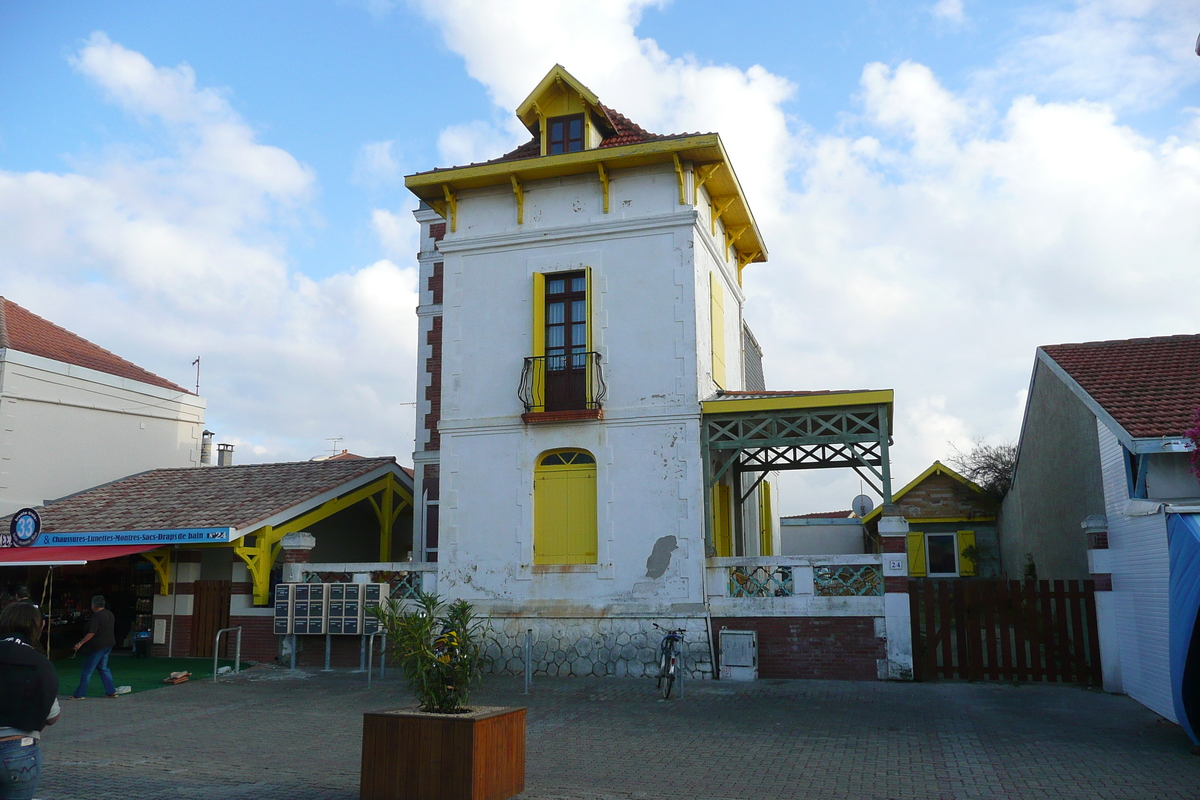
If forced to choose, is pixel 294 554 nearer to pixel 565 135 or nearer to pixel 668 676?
pixel 668 676

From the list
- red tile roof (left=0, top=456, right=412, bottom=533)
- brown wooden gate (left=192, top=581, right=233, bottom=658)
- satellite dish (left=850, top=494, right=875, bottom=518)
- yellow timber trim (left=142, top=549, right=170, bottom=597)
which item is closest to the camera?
red tile roof (left=0, top=456, right=412, bottom=533)

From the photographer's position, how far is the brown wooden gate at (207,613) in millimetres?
17719

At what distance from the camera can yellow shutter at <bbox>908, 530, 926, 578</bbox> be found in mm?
27859

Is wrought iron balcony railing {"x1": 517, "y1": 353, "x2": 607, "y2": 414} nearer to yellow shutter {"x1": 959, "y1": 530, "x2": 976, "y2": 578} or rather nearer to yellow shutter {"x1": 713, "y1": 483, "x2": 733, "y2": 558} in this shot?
yellow shutter {"x1": 713, "y1": 483, "x2": 733, "y2": 558}

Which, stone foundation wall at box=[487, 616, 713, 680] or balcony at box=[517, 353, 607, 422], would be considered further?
balcony at box=[517, 353, 607, 422]

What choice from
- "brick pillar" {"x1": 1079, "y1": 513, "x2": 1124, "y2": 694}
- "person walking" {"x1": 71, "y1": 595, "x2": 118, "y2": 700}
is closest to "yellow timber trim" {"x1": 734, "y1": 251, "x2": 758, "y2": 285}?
"brick pillar" {"x1": 1079, "y1": 513, "x2": 1124, "y2": 694}

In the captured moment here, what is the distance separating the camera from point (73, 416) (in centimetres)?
2170

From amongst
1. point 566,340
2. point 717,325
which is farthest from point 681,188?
point 566,340

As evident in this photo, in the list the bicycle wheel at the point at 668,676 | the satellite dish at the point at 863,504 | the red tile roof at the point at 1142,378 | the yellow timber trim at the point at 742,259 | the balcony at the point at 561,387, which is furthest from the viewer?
the satellite dish at the point at 863,504

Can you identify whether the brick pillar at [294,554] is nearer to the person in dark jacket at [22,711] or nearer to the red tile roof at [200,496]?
the red tile roof at [200,496]

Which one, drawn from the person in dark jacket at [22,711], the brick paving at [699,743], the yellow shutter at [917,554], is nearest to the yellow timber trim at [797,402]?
the brick paving at [699,743]

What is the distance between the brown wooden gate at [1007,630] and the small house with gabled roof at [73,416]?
61.4ft

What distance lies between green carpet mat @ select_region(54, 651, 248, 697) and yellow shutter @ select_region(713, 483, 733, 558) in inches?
341

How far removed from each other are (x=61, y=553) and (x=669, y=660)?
11.5 meters
